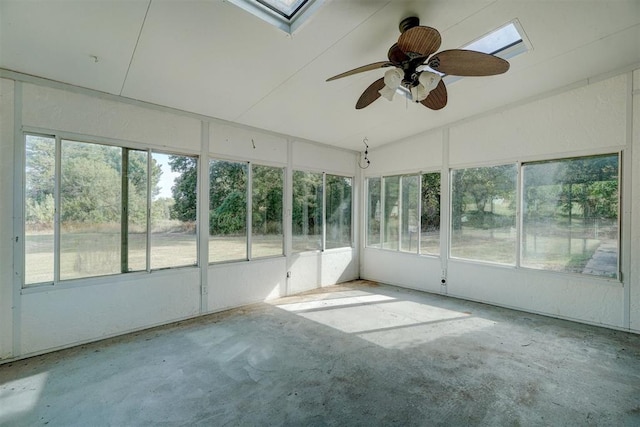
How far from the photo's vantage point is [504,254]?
4.25 meters

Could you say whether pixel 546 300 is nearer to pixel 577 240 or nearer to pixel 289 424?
pixel 577 240

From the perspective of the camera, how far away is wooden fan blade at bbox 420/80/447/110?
8.48 ft

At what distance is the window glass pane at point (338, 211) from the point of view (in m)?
5.56

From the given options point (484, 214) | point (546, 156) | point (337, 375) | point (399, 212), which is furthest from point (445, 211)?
point (337, 375)

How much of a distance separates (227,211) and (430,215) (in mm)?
3398

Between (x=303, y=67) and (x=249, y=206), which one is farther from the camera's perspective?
(x=249, y=206)

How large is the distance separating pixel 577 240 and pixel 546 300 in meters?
0.89

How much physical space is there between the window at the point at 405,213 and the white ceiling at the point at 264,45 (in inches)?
72.2

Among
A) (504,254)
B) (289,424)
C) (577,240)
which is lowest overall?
(289,424)

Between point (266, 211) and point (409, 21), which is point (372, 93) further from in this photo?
Result: point (266, 211)

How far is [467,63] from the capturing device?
6.97 ft

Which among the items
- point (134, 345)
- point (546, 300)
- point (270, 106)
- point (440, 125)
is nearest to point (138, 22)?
point (270, 106)

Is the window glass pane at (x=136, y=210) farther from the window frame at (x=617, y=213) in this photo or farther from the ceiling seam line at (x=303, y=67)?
the window frame at (x=617, y=213)

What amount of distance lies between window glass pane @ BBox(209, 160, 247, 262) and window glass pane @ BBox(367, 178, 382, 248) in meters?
2.76
